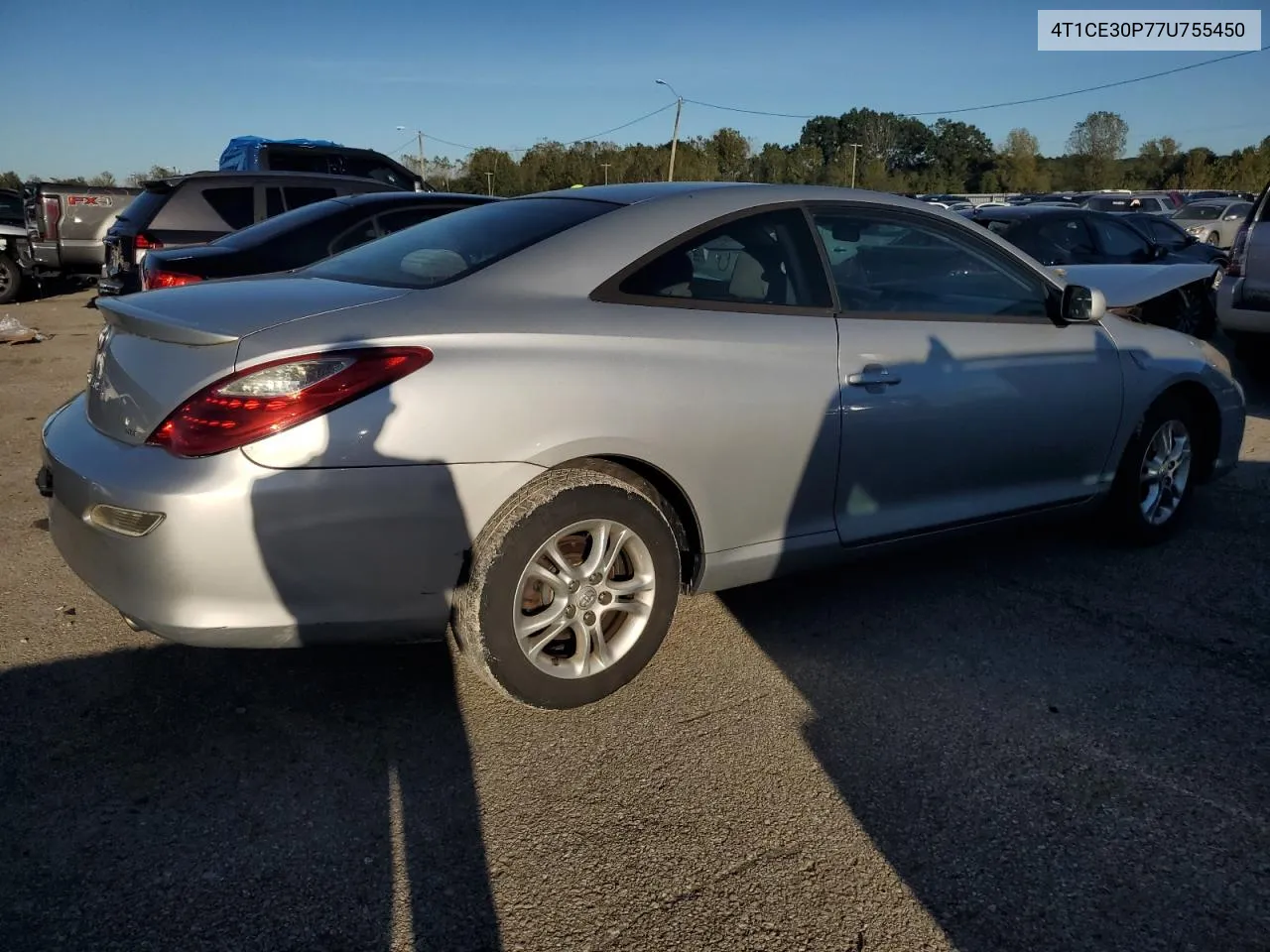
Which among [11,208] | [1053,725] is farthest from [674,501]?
[11,208]

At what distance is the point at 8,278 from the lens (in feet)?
47.7

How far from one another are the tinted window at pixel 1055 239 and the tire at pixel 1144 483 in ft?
20.2

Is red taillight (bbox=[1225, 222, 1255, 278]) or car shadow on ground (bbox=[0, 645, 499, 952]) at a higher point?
red taillight (bbox=[1225, 222, 1255, 278])

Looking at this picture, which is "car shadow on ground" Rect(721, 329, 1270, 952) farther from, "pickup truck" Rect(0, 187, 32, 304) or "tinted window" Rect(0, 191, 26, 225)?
"tinted window" Rect(0, 191, 26, 225)

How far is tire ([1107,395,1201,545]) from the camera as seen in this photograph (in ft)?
14.6

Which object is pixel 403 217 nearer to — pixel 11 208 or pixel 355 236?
pixel 355 236

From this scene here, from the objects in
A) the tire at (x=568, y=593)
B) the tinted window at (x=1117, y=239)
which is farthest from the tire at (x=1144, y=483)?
the tinted window at (x=1117, y=239)

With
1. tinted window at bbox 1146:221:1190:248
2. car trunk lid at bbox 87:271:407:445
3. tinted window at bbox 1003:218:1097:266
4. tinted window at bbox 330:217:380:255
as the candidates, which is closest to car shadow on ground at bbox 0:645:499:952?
car trunk lid at bbox 87:271:407:445

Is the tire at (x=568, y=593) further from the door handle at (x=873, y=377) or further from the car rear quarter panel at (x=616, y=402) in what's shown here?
the door handle at (x=873, y=377)

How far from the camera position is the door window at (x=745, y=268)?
126 inches

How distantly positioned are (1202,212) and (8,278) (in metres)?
24.9

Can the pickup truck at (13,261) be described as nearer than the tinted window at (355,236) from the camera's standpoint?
No

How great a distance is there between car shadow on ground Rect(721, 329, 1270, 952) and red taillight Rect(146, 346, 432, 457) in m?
1.65

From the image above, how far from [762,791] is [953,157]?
9498cm
